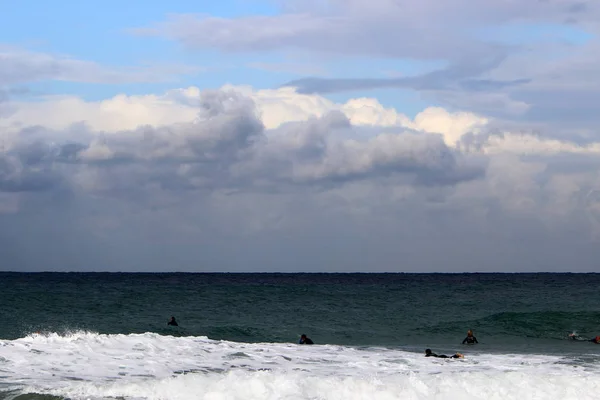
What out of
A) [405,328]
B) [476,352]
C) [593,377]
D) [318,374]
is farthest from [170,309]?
[593,377]

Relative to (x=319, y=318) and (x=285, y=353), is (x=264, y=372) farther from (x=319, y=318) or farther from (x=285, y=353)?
(x=319, y=318)

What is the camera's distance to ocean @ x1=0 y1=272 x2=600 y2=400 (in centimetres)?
2358

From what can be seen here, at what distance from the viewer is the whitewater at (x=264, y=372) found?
2319cm

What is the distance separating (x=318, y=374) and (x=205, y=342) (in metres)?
9.53

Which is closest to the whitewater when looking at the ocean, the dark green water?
the ocean

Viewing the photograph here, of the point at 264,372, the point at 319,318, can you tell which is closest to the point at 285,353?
the point at 264,372

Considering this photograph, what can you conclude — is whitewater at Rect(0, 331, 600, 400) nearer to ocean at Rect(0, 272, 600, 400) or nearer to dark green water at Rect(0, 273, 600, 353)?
ocean at Rect(0, 272, 600, 400)

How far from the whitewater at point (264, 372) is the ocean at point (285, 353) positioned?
0.16ft

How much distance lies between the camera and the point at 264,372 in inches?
962

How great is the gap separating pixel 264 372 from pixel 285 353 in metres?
9.35

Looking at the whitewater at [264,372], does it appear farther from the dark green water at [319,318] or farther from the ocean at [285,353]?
the dark green water at [319,318]

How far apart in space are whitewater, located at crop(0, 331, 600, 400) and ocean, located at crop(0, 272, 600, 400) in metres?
0.05

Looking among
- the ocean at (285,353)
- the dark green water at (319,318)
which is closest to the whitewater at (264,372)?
the ocean at (285,353)

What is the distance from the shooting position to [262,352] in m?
33.6
